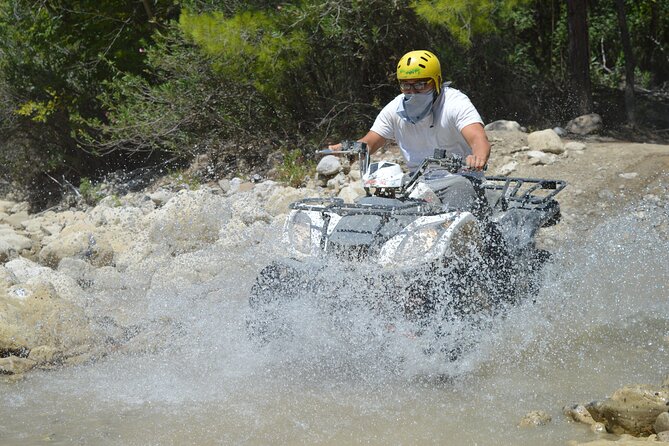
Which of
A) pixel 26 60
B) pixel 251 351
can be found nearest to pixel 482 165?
pixel 251 351

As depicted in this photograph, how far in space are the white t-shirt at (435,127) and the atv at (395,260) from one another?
487mm

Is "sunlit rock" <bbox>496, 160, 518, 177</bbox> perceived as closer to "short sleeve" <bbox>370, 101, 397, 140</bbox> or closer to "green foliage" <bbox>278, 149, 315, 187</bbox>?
"green foliage" <bbox>278, 149, 315, 187</bbox>

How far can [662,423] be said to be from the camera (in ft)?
14.4

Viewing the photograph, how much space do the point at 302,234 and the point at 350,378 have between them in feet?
3.19

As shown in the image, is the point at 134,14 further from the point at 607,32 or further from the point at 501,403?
the point at 501,403

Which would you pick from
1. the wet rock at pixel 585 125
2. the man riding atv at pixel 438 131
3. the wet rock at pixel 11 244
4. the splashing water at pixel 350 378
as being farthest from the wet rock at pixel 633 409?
the wet rock at pixel 585 125

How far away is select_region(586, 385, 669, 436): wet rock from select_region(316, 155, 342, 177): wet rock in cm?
710

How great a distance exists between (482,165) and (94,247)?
5364 millimetres

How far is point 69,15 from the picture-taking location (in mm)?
14891

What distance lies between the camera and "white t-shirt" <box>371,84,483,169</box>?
20.7 feet

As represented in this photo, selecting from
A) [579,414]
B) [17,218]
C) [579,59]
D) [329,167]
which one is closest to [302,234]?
[579,414]

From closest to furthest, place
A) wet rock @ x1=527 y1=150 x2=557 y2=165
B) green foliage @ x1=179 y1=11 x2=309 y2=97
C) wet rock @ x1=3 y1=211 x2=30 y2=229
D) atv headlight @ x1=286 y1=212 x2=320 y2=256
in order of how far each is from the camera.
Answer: atv headlight @ x1=286 y1=212 x2=320 y2=256 → wet rock @ x1=527 y1=150 x2=557 y2=165 → green foliage @ x1=179 y1=11 x2=309 y2=97 → wet rock @ x1=3 y1=211 x2=30 y2=229

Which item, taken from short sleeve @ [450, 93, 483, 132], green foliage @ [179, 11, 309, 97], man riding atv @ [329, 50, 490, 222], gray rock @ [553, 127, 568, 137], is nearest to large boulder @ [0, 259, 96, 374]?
man riding atv @ [329, 50, 490, 222]

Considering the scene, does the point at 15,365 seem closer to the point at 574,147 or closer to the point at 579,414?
the point at 579,414
